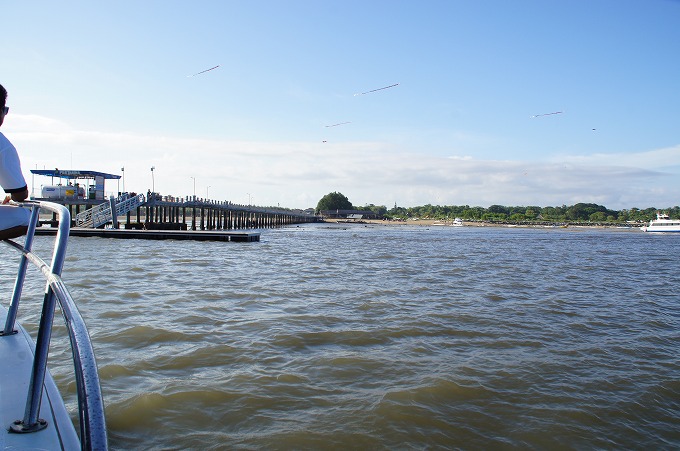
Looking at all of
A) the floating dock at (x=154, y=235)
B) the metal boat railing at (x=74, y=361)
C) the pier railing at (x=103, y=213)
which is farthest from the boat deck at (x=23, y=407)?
the pier railing at (x=103, y=213)

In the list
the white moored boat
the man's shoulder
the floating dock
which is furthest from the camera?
the white moored boat

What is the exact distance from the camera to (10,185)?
2568mm

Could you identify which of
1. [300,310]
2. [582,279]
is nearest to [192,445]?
[300,310]

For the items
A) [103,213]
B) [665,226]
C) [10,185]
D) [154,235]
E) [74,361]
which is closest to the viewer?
[74,361]

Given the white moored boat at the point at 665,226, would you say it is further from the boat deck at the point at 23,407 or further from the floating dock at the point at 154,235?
the boat deck at the point at 23,407

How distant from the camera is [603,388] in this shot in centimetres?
559

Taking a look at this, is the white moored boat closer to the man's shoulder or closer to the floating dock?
the floating dock

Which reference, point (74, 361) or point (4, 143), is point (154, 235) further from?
point (74, 361)

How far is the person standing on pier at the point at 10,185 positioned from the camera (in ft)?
8.11

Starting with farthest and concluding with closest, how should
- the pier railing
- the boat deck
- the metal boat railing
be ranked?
the pier railing, the boat deck, the metal boat railing

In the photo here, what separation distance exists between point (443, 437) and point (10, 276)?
12.3m

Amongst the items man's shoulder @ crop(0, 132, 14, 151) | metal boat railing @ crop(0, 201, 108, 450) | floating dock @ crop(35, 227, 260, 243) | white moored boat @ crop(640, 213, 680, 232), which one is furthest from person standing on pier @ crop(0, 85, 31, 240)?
white moored boat @ crop(640, 213, 680, 232)

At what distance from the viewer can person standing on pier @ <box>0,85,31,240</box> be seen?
247cm

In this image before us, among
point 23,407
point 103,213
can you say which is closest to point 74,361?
point 23,407
